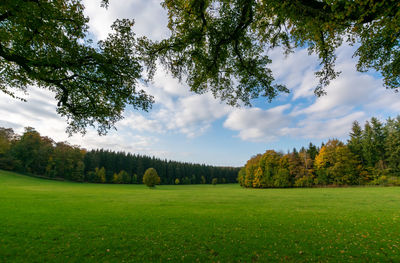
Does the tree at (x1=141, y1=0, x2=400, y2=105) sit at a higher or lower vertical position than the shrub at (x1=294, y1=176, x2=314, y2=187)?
higher

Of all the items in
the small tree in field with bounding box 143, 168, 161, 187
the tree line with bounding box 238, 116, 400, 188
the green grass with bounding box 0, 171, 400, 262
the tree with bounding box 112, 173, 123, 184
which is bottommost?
the tree with bounding box 112, 173, 123, 184

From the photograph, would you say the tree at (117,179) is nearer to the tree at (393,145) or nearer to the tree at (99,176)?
the tree at (99,176)

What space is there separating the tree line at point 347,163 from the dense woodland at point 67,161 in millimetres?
53681

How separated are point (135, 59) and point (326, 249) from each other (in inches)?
436

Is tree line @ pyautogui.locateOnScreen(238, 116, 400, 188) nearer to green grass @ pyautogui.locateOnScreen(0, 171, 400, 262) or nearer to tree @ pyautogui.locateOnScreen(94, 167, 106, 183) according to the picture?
green grass @ pyautogui.locateOnScreen(0, 171, 400, 262)

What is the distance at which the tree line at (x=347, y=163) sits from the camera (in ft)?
166

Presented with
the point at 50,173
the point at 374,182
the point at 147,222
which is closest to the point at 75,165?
Answer: the point at 50,173

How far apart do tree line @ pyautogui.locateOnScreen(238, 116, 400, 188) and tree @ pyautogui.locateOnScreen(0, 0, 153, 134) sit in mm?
63753

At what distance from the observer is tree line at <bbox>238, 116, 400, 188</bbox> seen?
1991 inches

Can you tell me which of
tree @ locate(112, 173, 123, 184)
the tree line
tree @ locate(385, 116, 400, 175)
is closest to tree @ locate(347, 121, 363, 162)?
the tree line

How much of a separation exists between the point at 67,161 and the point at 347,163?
340 ft

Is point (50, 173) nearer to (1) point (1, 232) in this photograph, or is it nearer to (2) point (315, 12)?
(1) point (1, 232)

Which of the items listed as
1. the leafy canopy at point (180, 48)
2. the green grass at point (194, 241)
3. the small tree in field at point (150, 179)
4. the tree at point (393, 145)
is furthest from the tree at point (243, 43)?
the tree at point (393, 145)

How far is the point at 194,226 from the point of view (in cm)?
988
